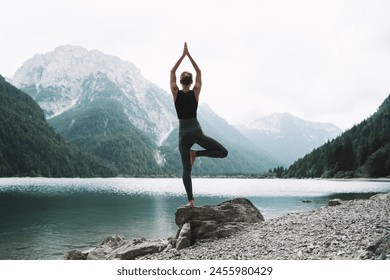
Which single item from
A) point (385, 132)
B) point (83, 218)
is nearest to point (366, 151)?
point (385, 132)

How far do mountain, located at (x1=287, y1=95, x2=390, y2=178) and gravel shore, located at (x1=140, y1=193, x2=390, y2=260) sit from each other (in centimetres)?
11277

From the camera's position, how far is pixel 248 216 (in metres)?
13.5

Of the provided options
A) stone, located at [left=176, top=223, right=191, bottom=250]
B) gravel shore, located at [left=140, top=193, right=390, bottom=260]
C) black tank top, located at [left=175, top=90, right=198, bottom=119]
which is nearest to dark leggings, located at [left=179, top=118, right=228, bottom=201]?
black tank top, located at [left=175, top=90, right=198, bottom=119]

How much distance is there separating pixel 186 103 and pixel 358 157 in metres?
133

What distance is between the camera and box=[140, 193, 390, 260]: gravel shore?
783 cm

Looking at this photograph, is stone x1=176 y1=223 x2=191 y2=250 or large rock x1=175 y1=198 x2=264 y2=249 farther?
large rock x1=175 y1=198 x2=264 y2=249

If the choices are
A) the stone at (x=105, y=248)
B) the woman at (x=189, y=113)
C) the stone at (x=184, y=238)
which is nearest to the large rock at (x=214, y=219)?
the stone at (x=184, y=238)

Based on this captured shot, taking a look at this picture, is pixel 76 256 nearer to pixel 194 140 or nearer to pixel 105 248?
pixel 105 248

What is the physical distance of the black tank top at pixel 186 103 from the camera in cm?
928

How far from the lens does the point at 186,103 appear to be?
9.32 m

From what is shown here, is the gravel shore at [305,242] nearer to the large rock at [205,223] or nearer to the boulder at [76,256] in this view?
the large rock at [205,223]

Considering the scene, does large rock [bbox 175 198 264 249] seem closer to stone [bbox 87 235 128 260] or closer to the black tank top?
the black tank top

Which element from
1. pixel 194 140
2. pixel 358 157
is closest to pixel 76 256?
pixel 194 140

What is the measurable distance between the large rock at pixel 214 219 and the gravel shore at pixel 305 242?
0.33 metres
